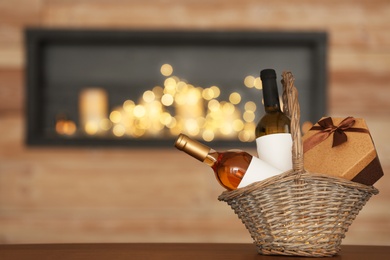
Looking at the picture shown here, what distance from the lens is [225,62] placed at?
2725 mm

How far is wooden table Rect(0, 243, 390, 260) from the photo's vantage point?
2.56 feet

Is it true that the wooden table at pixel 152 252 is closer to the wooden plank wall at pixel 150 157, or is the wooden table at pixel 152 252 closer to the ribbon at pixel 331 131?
the ribbon at pixel 331 131

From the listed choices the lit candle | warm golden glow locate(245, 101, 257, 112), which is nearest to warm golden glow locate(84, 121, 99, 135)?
the lit candle

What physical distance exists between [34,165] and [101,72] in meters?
0.51

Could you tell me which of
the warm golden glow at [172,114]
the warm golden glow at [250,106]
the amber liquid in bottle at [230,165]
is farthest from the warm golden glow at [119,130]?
the amber liquid in bottle at [230,165]

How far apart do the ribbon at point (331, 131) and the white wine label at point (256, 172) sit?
7cm

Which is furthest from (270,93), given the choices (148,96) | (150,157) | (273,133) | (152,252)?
(148,96)

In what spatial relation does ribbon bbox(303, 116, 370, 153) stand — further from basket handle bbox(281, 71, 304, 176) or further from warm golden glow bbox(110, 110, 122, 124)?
warm golden glow bbox(110, 110, 122, 124)

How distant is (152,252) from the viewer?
0.83 metres

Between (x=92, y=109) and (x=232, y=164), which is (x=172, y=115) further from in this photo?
(x=232, y=164)

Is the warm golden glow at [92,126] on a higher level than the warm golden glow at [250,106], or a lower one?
lower

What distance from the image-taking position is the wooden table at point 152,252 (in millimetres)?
780

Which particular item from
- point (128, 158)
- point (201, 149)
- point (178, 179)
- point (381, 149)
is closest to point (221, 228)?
point (178, 179)

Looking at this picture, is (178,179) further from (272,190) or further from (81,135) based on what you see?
(272,190)
